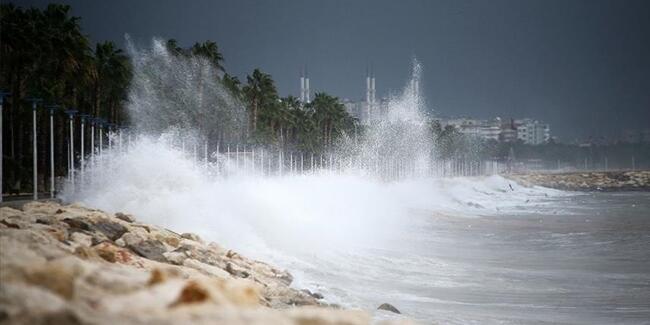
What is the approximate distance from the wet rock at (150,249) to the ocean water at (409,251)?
11.4ft

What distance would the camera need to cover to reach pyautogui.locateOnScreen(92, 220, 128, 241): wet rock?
14.5 metres

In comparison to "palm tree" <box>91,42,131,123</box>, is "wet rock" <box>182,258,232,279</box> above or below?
below

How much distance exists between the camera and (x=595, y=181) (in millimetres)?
160125

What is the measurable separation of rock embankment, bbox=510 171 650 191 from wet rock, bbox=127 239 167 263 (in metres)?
139

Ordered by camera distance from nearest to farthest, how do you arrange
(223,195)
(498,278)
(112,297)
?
1. (112,297)
2. (498,278)
3. (223,195)

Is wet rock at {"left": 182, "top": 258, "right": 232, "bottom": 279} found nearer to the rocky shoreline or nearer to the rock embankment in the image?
the rocky shoreline

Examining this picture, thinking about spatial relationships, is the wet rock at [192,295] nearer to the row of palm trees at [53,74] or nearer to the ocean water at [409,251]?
the ocean water at [409,251]

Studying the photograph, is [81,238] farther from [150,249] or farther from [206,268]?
[206,268]

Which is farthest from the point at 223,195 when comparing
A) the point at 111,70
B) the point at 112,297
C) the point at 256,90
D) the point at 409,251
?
the point at 256,90

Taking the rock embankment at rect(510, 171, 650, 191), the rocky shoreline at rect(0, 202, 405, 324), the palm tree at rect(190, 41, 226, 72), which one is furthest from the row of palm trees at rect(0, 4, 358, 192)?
the rock embankment at rect(510, 171, 650, 191)

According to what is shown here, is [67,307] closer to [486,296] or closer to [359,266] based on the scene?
[486,296]

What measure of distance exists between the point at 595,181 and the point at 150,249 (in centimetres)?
15841

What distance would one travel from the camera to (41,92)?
43.9 meters

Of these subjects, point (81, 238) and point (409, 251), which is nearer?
point (81, 238)
